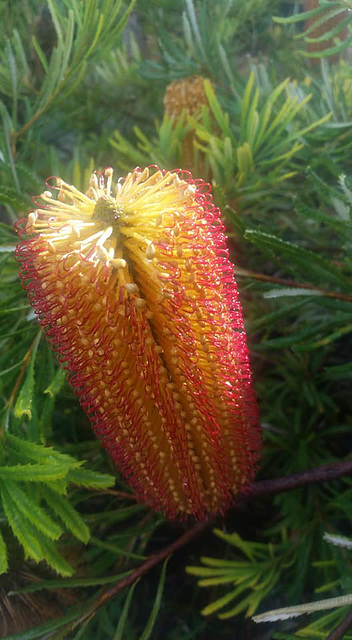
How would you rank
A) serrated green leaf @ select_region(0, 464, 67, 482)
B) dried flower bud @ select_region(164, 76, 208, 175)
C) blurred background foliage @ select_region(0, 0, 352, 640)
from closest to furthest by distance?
serrated green leaf @ select_region(0, 464, 67, 482)
blurred background foliage @ select_region(0, 0, 352, 640)
dried flower bud @ select_region(164, 76, 208, 175)

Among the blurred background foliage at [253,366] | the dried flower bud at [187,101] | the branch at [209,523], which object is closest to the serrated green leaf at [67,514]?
the blurred background foliage at [253,366]

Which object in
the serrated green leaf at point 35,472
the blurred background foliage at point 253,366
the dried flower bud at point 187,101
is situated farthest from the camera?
the dried flower bud at point 187,101

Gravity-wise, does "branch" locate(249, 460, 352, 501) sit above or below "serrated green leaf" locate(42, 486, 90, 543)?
below

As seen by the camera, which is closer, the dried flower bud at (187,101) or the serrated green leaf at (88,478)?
the serrated green leaf at (88,478)

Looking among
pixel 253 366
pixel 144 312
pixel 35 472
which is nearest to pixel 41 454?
pixel 35 472

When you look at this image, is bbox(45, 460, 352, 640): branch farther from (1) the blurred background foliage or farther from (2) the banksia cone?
(2) the banksia cone

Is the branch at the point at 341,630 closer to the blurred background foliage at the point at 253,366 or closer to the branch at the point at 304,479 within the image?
the blurred background foliage at the point at 253,366

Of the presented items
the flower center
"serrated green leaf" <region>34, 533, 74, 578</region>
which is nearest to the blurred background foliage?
"serrated green leaf" <region>34, 533, 74, 578</region>

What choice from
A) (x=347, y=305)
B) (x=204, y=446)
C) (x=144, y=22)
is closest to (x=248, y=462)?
(x=204, y=446)

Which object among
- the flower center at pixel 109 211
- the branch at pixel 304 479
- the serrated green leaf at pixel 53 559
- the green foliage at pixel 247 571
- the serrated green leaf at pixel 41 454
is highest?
the flower center at pixel 109 211
